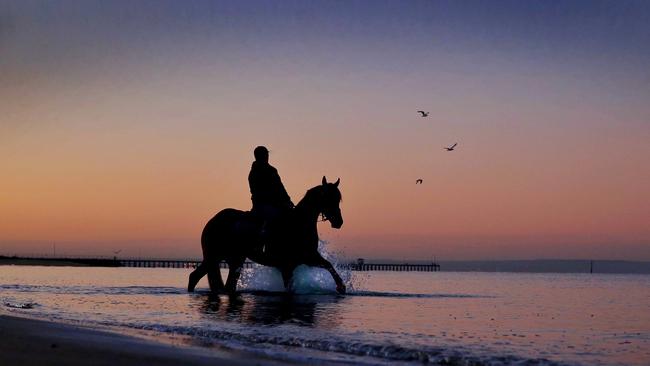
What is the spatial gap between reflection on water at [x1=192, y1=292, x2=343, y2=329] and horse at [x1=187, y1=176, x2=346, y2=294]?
2.60 ft

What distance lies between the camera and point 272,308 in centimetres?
1602

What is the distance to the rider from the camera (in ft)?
65.9

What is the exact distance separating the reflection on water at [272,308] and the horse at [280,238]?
79 centimetres

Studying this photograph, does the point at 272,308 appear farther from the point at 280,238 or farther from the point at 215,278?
the point at 215,278

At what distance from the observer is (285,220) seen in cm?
1989

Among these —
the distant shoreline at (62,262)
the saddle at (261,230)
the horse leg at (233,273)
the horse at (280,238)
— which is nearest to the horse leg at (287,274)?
the horse at (280,238)

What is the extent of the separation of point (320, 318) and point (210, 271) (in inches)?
330

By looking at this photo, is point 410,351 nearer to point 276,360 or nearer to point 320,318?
point 276,360

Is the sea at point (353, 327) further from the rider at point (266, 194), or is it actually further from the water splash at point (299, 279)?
the rider at point (266, 194)

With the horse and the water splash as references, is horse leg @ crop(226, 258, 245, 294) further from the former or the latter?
the water splash

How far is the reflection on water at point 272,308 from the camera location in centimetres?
1329

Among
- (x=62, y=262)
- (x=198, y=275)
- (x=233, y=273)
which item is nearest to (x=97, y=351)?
(x=233, y=273)

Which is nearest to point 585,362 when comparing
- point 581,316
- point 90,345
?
point 90,345

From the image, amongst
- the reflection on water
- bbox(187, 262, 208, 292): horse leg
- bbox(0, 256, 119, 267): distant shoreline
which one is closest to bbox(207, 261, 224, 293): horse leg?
bbox(187, 262, 208, 292): horse leg
